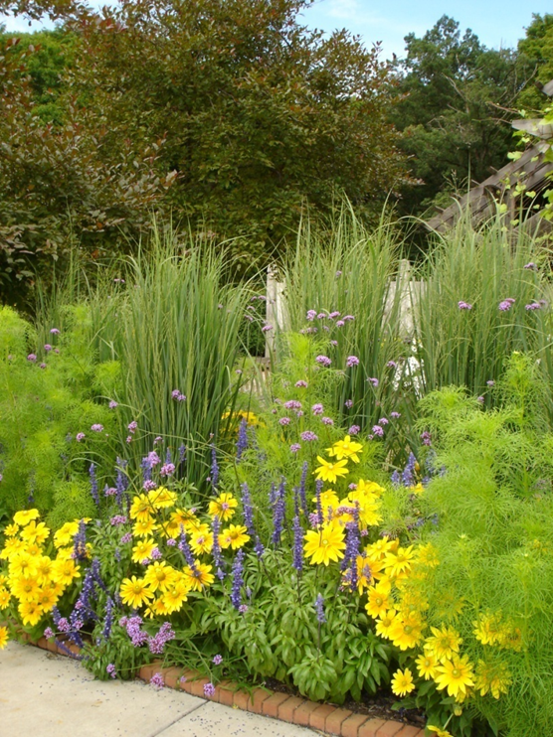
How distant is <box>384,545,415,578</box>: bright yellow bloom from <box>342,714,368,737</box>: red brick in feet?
1.61

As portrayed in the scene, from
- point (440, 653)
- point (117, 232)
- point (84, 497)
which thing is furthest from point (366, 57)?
point (440, 653)

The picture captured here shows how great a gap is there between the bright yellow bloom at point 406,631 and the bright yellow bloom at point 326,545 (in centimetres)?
30

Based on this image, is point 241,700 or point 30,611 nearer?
point 241,700

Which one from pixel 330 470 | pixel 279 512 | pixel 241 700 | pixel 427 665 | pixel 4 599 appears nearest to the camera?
pixel 427 665

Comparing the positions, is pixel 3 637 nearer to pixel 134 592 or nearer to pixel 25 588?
pixel 25 588

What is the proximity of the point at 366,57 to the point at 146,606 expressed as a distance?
806 cm

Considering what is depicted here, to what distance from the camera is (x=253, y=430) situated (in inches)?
134

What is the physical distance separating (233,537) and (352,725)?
81cm

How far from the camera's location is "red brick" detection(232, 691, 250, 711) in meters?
2.62

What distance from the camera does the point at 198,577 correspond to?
277 centimetres

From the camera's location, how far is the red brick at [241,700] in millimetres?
2617

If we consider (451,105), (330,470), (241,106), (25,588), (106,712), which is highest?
(451,105)

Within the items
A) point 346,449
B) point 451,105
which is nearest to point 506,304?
point 346,449

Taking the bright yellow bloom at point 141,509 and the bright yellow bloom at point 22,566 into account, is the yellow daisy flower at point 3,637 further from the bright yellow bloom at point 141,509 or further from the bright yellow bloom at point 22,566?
the bright yellow bloom at point 141,509
